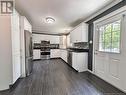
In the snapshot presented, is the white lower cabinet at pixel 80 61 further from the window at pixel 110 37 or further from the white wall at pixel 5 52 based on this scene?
the white wall at pixel 5 52

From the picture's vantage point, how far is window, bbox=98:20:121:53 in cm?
258

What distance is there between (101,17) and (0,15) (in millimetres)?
3157

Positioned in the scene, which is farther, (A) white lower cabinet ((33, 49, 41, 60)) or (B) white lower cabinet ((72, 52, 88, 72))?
(A) white lower cabinet ((33, 49, 41, 60))

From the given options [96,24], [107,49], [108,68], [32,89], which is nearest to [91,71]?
[108,68]

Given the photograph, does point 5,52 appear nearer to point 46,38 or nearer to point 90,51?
point 90,51

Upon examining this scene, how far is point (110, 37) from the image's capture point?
9.55 ft

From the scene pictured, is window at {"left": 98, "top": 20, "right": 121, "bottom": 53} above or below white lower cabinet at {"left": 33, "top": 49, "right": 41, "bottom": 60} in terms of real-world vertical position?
above

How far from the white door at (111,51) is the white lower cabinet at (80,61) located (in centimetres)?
64

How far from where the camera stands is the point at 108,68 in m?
2.92

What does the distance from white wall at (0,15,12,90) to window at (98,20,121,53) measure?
300cm

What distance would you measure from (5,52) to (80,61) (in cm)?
298

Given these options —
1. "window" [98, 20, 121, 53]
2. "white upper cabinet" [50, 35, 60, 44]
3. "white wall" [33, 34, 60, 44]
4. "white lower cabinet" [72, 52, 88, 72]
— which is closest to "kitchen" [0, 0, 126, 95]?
"window" [98, 20, 121, 53]

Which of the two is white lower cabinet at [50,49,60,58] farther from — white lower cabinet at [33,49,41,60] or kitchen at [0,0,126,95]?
kitchen at [0,0,126,95]

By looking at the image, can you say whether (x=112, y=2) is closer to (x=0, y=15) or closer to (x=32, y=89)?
(x=0, y=15)
